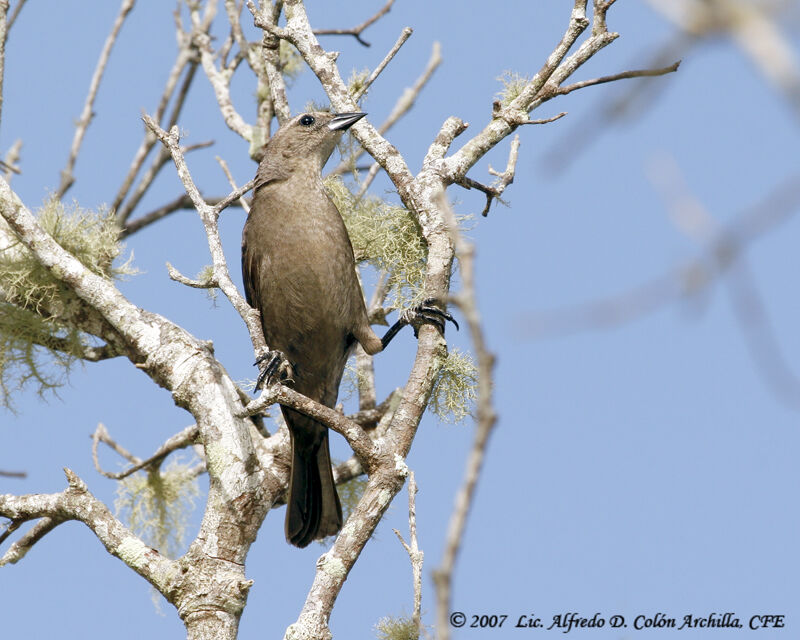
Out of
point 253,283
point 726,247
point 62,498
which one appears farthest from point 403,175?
point 726,247

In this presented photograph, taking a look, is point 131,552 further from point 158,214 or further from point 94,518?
point 158,214

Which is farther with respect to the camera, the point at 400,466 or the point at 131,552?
the point at 131,552

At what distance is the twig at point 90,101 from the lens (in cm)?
601

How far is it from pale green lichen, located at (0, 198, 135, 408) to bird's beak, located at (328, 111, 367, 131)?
46.1 inches

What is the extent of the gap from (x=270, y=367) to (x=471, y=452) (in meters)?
2.95

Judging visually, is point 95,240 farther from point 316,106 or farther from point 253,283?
point 316,106

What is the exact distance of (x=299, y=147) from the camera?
4.93 m

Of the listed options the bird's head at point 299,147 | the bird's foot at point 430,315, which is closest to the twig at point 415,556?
the bird's foot at point 430,315

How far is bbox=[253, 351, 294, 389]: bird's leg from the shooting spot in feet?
13.0

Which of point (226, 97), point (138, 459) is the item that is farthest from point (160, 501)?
point (226, 97)

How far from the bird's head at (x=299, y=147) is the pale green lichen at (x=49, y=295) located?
87 cm

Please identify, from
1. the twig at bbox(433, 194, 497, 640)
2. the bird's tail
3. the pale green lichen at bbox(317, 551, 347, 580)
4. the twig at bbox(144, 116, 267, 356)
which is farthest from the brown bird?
the twig at bbox(433, 194, 497, 640)

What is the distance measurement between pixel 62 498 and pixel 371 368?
1.75 metres

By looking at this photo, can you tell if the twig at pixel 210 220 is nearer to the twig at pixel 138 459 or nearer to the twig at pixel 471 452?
the twig at pixel 138 459
